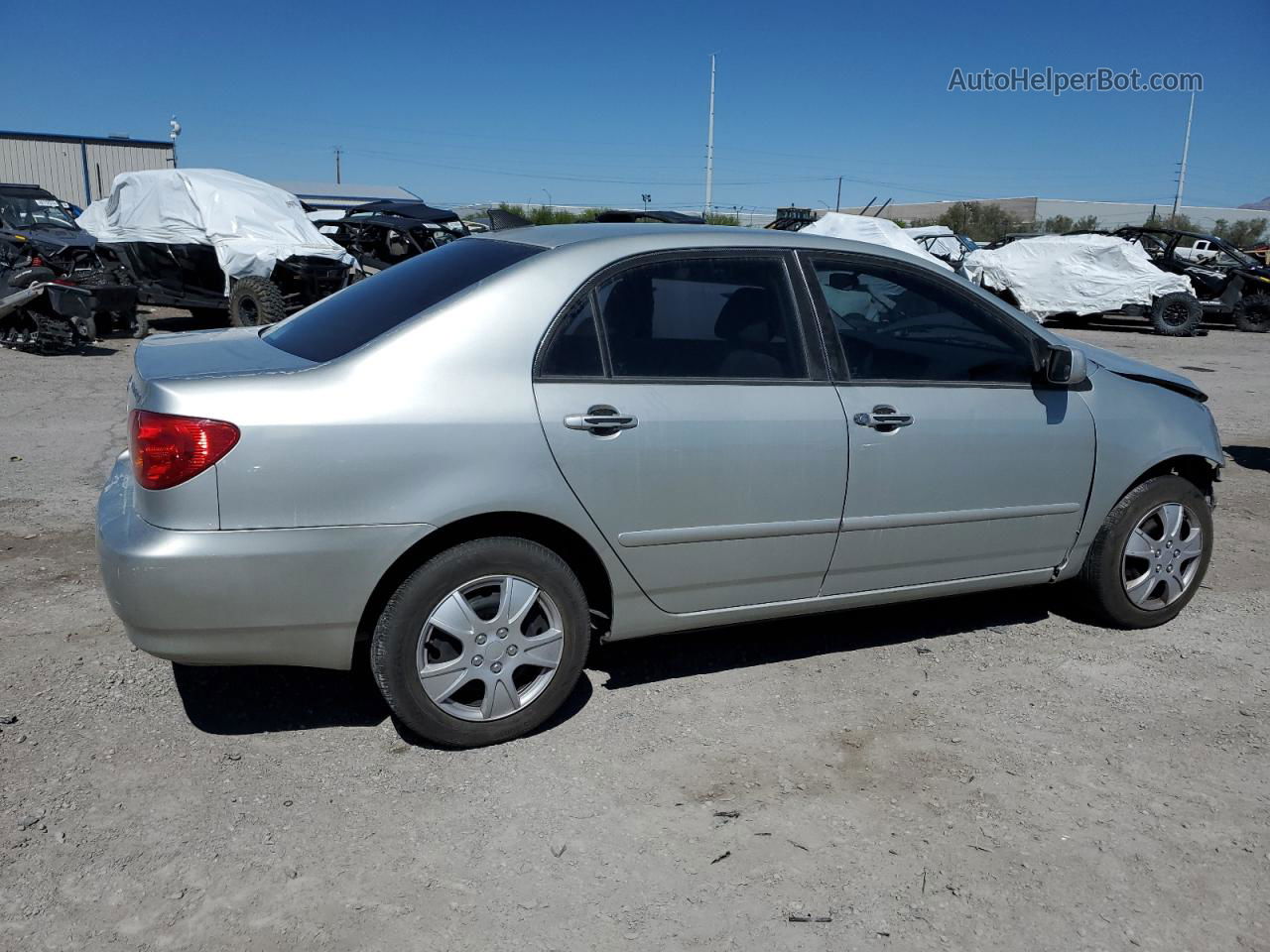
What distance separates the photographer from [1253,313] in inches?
772

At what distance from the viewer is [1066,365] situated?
12.8ft

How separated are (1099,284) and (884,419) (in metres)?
17.0

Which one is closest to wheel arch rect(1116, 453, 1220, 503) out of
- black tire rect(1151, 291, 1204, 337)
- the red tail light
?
the red tail light

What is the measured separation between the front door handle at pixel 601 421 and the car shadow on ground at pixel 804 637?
1.12 metres

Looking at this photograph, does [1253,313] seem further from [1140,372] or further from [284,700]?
[284,700]

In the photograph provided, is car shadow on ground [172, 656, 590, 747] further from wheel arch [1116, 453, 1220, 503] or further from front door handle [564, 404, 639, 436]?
wheel arch [1116, 453, 1220, 503]

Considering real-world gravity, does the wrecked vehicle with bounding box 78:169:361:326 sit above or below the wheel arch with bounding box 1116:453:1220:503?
above

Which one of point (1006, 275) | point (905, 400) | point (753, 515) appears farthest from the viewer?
point (1006, 275)

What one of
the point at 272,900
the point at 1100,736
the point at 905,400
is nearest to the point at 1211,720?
the point at 1100,736

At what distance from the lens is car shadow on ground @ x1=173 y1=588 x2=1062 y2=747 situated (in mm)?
3516

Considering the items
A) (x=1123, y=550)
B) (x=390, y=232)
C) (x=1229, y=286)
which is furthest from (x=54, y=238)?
(x=1229, y=286)

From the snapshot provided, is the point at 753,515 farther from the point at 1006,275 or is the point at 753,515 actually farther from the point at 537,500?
the point at 1006,275

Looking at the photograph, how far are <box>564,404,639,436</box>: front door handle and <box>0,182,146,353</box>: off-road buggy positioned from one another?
32.0 ft

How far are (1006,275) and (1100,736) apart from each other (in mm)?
17050
